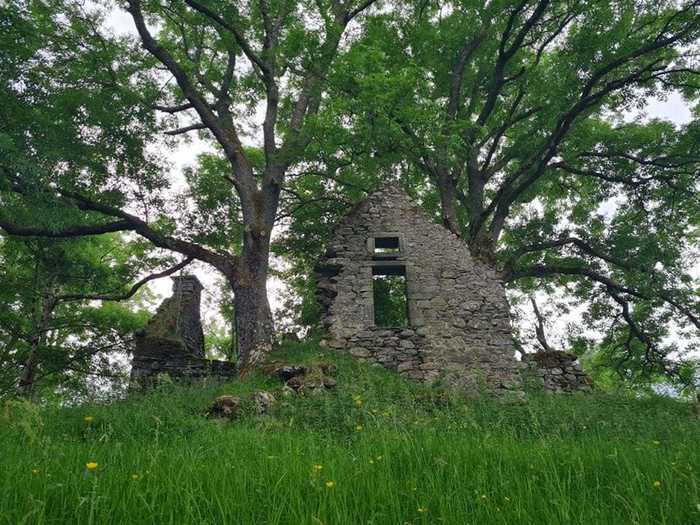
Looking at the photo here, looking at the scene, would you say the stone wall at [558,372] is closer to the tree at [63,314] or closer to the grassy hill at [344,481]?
the grassy hill at [344,481]

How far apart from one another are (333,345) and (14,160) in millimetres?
6575

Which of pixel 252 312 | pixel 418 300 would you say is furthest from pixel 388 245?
pixel 252 312

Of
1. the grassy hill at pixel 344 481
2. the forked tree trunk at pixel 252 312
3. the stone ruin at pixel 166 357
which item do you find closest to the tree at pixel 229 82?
the forked tree trunk at pixel 252 312

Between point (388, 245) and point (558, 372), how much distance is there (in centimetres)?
556

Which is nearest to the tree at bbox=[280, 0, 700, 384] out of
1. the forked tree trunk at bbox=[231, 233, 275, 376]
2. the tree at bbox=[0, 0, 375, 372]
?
the tree at bbox=[0, 0, 375, 372]

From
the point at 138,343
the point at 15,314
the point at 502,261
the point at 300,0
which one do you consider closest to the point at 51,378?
the point at 15,314

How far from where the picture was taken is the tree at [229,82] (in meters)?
9.44

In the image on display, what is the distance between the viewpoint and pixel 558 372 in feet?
36.8

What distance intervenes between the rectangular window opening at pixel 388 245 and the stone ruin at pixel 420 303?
0.03 metres

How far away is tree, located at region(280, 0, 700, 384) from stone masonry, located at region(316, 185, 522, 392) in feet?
4.31

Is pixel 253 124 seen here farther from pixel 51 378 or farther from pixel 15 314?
pixel 51 378

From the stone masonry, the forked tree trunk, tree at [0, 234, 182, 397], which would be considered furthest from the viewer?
tree at [0, 234, 182, 397]

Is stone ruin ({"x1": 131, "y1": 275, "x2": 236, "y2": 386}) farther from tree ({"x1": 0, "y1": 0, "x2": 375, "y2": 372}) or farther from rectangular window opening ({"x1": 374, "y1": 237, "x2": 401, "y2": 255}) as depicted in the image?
rectangular window opening ({"x1": 374, "y1": 237, "x2": 401, "y2": 255})

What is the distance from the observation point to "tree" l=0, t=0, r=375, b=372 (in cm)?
944
